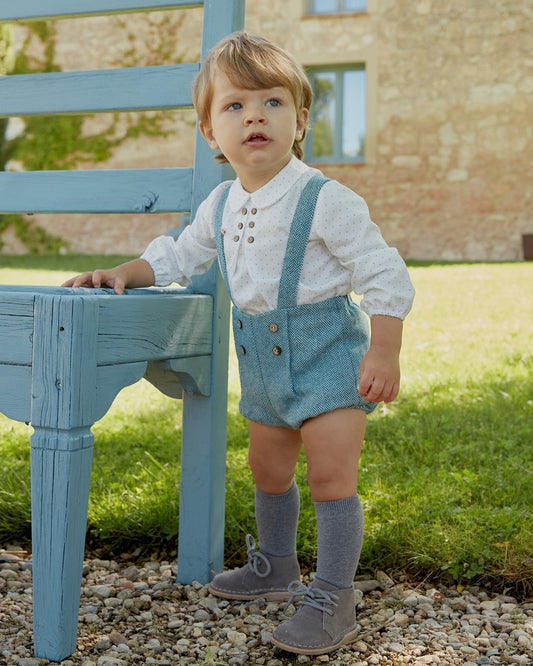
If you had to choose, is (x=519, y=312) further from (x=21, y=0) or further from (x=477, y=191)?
(x=477, y=191)

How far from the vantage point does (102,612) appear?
175 cm

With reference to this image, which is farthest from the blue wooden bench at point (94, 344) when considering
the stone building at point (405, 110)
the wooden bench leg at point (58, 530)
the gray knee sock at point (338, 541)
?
the stone building at point (405, 110)

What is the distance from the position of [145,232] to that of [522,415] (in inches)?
382

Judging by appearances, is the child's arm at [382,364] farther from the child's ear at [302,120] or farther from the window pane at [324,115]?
the window pane at [324,115]

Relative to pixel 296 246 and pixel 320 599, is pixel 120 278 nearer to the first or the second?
pixel 296 246

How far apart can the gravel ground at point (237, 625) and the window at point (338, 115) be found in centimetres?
1050

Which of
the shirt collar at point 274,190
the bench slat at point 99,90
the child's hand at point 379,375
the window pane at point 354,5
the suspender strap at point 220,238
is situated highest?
the window pane at point 354,5

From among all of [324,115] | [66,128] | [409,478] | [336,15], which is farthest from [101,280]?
[66,128]

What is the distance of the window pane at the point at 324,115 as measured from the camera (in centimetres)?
1215

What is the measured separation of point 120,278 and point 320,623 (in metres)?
0.81

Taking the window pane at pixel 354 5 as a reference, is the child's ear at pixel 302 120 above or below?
below

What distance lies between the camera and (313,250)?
5.45ft

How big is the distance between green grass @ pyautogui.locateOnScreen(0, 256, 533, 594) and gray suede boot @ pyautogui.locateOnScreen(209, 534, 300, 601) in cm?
13

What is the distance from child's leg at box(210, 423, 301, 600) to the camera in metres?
1.81
